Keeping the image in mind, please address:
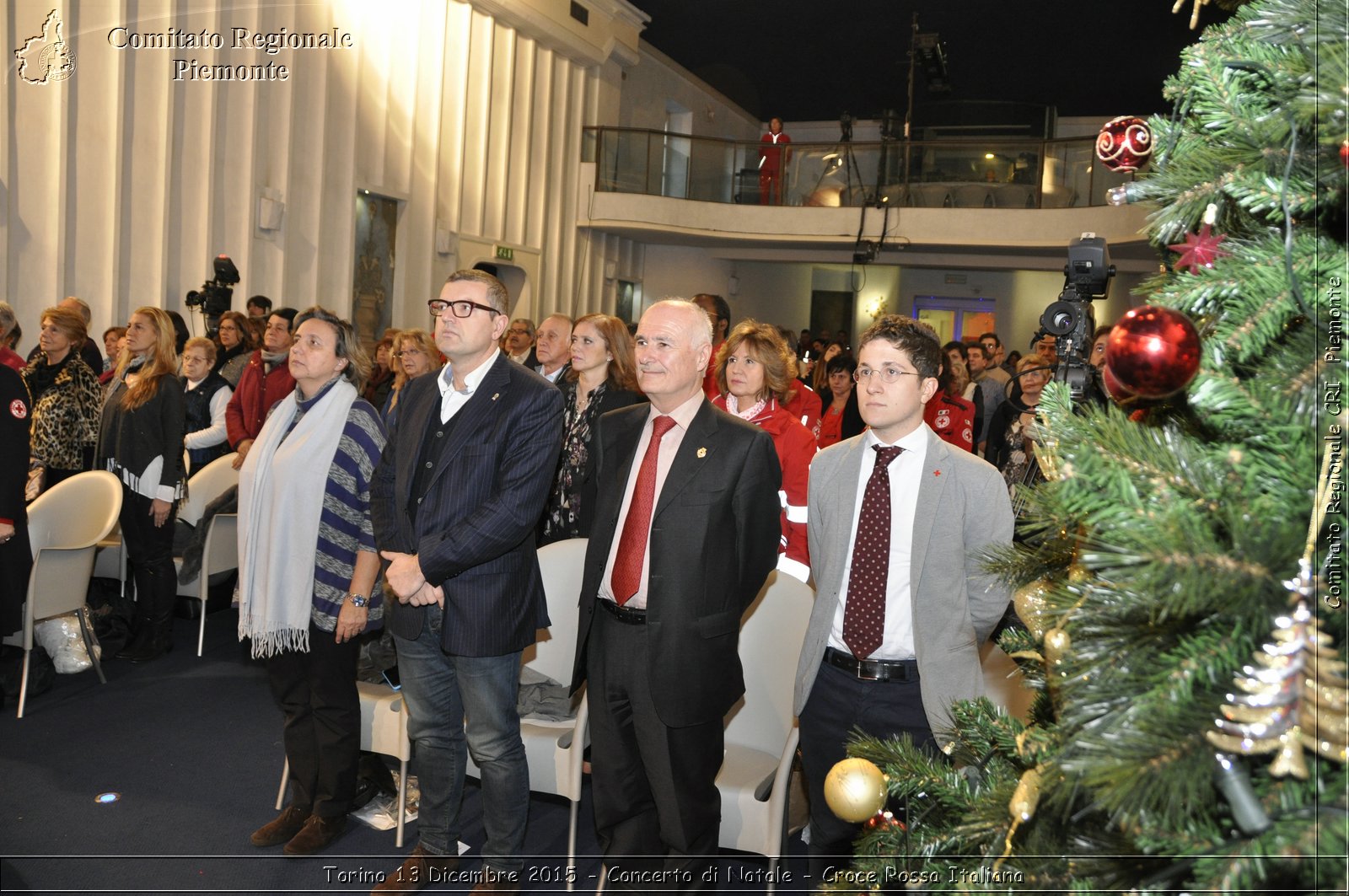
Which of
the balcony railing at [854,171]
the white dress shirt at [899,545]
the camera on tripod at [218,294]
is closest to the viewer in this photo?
the white dress shirt at [899,545]

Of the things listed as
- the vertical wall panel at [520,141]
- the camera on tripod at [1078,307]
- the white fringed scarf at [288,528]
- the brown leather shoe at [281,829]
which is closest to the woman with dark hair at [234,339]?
the white fringed scarf at [288,528]

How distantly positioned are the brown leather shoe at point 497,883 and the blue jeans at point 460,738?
0.02 metres

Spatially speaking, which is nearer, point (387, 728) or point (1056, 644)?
point (1056, 644)

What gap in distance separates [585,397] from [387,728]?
1.73 m

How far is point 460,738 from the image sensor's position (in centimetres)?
308

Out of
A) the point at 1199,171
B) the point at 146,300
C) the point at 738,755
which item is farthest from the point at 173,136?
the point at 1199,171

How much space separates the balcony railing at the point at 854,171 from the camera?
46.6 ft

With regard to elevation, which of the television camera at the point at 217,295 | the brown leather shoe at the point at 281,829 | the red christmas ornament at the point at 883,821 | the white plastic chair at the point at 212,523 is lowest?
the brown leather shoe at the point at 281,829

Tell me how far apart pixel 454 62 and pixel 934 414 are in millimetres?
9529

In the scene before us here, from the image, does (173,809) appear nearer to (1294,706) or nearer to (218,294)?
(1294,706)

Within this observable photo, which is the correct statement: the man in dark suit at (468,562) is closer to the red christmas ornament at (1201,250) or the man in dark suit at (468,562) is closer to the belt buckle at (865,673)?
the belt buckle at (865,673)

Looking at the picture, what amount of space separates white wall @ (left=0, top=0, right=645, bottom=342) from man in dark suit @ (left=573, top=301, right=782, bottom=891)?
7.11 m

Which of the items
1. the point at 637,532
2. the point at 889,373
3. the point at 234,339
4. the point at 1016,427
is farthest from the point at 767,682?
the point at 234,339

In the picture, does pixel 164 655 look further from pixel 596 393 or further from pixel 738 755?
pixel 738 755
